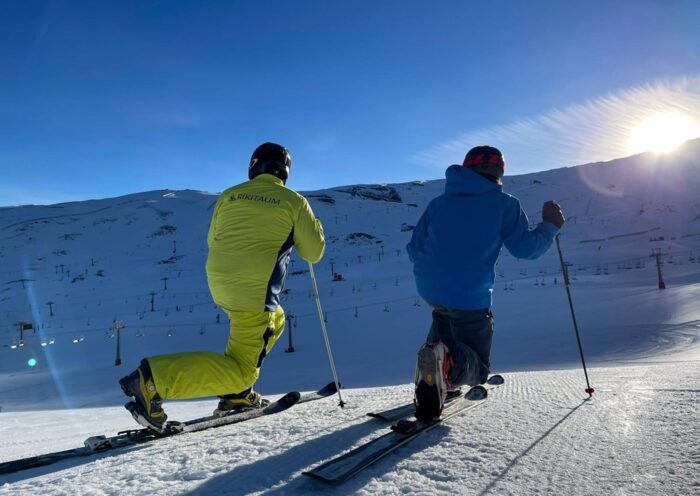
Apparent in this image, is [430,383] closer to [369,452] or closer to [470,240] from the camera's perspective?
[369,452]

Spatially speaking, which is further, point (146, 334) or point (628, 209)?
point (628, 209)

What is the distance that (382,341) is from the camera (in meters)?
12.4

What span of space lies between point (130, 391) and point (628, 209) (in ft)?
169

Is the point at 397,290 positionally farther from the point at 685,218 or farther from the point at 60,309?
the point at 685,218

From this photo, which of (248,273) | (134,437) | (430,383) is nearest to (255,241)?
(248,273)

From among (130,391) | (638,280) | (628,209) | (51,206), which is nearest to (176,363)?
(130,391)

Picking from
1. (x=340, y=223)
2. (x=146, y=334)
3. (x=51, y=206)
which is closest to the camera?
(x=146, y=334)

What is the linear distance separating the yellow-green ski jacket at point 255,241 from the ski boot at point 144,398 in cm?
64

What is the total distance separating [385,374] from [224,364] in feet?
23.2

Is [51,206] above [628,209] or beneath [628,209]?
above

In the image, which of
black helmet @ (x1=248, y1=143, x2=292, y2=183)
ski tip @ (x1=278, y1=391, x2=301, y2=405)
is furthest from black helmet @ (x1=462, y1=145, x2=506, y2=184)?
ski tip @ (x1=278, y1=391, x2=301, y2=405)

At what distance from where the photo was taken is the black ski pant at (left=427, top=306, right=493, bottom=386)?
2488mm

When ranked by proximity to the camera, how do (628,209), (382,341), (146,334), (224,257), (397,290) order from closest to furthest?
1. (224,257)
2. (382,341)
3. (146,334)
4. (397,290)
5. (628,209)

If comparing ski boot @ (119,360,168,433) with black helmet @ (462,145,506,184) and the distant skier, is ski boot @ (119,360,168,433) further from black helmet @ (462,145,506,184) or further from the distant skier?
black helmet @ (462,145,506,184)
